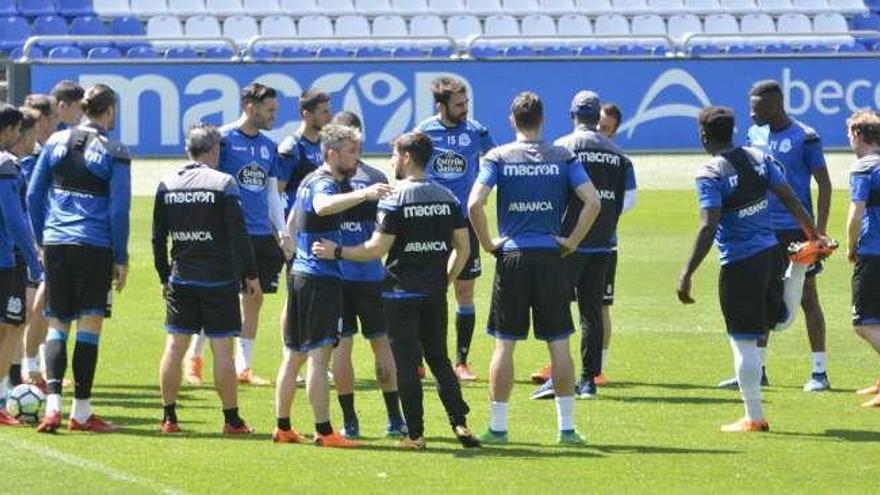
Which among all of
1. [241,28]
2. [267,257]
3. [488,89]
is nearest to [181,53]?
[241,28]

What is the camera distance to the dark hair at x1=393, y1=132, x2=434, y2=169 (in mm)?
12148

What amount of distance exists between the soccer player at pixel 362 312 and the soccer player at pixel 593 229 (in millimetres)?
2304

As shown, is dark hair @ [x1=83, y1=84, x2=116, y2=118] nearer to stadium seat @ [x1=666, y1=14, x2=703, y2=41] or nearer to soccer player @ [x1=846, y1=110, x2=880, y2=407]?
Answer: soccer player @ [x1=846, y1=110, x2=880, y2=407]

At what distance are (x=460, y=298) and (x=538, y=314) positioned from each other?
3.58 m

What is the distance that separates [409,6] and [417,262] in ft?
89.7

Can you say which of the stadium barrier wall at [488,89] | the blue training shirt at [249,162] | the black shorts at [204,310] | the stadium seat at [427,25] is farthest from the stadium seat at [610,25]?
the black shorts at [204,310]

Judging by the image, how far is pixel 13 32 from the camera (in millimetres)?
35781

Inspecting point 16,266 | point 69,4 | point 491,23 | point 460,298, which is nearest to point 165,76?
point 69,4

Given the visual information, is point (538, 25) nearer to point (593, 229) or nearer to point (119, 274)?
point (593, 229)

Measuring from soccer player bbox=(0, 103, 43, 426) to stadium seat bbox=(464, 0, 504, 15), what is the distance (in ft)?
85.4

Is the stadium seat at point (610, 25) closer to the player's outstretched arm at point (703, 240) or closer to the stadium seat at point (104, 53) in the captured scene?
the stadium seat at point (104, 53)

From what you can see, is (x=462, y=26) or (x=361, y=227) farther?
(x=462, y=26)

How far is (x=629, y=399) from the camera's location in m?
15.0

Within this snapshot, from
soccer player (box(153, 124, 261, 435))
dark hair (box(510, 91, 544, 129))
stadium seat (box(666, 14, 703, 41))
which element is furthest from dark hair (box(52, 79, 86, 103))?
stadium seat (box(666, 14, 703, 41))
